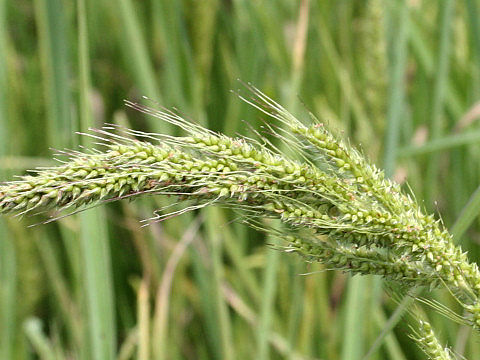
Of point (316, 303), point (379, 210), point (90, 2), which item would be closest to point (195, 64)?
point (90, 2)

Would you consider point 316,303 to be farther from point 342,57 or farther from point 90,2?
point 90,2

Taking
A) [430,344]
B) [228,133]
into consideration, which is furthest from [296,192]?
[228,133]

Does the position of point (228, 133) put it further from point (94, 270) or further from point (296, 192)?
point (296, 192)

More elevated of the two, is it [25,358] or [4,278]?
[4,278]

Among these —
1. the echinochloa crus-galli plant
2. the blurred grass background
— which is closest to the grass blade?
the blurred grass background

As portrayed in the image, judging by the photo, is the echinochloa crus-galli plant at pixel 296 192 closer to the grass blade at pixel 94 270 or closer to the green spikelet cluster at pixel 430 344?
the green spikelet cluster at pixel 430 344

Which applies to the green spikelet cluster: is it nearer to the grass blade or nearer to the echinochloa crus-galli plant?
the echinochloa crus-galli plant
